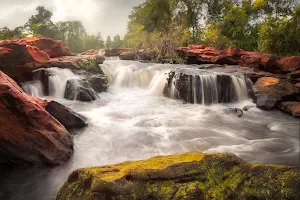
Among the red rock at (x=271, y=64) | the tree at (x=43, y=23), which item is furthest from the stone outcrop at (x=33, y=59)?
the tree at (x=43, y=23)

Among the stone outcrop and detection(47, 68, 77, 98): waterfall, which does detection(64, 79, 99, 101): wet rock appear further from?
the stone outcrop

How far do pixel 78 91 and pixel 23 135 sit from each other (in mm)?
6798

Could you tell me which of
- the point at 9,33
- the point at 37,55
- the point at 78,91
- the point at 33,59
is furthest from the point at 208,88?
the point at 9,33

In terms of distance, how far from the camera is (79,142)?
6828 mm

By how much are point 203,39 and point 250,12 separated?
938 cm

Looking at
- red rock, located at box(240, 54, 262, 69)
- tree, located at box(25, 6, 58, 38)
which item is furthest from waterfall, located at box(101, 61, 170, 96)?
tree, located at box(25, 6, 58, 38)

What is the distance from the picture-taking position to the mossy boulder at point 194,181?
2564 millimetres

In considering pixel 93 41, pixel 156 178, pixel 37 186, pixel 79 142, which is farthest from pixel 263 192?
pixel 93 41

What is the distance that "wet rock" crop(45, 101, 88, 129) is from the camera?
285 inches

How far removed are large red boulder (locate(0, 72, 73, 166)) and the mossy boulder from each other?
2.83m

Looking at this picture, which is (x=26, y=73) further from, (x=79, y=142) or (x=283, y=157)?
(x=283, y=157)

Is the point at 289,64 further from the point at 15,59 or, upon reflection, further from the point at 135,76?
the point at 15,59

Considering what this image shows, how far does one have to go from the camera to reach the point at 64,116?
7.43 metres

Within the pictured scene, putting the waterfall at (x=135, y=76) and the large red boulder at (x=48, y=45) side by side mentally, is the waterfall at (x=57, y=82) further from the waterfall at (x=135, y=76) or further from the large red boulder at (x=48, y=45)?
the large red boulder at (x=48, y=45)
